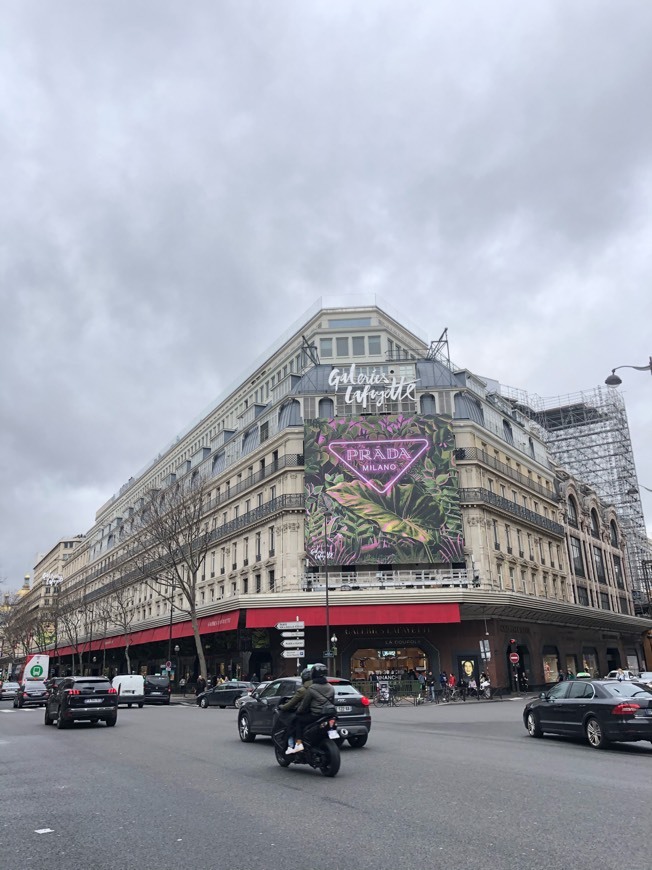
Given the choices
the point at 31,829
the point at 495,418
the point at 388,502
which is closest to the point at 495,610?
the point at 388,502

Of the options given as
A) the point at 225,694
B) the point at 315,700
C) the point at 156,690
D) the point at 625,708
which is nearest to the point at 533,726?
the point at 625,708

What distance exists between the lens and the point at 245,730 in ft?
50.5

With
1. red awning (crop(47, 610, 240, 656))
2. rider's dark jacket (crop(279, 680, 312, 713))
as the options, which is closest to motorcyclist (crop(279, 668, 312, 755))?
rider's dark jacket (crop(279, 680, 312, 713))

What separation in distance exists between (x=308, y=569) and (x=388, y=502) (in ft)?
21.4

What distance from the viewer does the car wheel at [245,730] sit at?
15.3 m

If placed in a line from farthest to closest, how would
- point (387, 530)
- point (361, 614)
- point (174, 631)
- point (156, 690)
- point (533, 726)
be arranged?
1. point (174, 631)
2. point (387, 530)
3. point (361, 614)
4. point (156, 690)
5. point (533, 726)

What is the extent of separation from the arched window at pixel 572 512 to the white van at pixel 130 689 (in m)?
39.1

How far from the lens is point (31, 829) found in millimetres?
7207

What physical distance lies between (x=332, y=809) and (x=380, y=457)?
120ft

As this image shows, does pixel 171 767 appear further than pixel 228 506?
No

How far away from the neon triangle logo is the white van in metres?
17.7

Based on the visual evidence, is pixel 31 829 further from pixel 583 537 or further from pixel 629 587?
pixel 629 587

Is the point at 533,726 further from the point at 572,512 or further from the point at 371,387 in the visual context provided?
the point at 572,512

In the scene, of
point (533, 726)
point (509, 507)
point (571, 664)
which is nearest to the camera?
point (533, 726)
